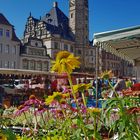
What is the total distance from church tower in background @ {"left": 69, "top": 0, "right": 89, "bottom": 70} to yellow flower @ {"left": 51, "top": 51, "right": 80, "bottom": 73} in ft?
222

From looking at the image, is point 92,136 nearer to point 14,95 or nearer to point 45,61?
point 14,95

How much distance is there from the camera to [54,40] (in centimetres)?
6291

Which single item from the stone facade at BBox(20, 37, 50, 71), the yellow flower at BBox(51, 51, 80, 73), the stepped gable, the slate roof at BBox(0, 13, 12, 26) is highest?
the stepped gable

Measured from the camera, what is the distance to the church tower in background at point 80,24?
70.0 meters

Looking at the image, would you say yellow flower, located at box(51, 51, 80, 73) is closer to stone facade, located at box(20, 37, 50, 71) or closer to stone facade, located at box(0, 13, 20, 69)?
stone facade, located at box(0, 13, 20, 69)

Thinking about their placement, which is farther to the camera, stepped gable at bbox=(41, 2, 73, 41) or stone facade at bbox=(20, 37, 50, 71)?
stepped gable at bbox=(41, 2, 73, 41)

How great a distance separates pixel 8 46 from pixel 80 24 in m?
22.0

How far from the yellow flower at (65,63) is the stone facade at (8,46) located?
50.5 m

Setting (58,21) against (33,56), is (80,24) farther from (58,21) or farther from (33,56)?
(33,56)

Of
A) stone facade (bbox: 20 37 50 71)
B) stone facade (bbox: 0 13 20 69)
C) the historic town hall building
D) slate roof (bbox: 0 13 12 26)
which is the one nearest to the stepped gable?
the historic town hall building

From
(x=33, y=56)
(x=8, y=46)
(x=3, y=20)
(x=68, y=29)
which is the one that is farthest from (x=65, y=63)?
(x=68, y=29)

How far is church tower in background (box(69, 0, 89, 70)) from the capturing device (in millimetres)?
70025

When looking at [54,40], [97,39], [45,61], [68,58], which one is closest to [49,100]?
[68,58]

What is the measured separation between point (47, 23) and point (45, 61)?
971 cm
